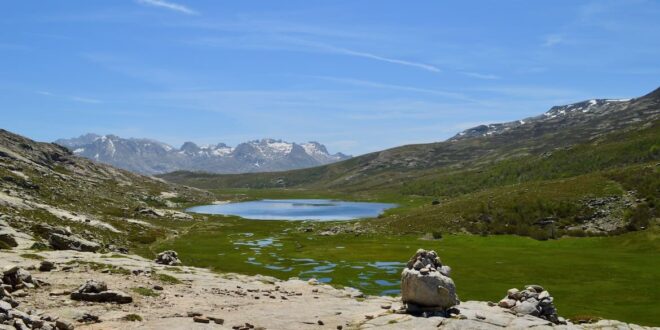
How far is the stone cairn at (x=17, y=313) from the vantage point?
2498 cm

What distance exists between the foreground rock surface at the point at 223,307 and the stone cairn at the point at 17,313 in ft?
3.27

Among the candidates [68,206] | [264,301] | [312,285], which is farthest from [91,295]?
[68,206]

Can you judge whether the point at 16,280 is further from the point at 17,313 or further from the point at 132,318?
the point at 17,313

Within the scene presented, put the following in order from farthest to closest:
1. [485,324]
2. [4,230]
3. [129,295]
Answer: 1. [4,230]
2. [129,295]
3. [485,324]

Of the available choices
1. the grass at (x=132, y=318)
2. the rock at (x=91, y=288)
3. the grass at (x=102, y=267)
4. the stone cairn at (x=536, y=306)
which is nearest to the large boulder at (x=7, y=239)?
the grass at (x=102, y=267)

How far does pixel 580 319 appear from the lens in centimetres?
4062

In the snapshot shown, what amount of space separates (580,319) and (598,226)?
295 feet

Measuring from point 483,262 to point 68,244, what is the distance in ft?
213

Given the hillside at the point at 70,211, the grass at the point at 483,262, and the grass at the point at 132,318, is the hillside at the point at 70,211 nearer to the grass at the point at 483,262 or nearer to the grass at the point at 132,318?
the grass at the point at 483,262

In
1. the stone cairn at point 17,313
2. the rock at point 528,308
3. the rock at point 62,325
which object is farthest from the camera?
the rock at point 528,308

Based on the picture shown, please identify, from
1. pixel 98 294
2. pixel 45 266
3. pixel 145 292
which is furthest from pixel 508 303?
pixel 45 266

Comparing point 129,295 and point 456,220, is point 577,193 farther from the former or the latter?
point 129,295

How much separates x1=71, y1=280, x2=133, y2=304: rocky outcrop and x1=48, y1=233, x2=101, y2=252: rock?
3310 cm

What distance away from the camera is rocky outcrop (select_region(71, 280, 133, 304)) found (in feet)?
116
